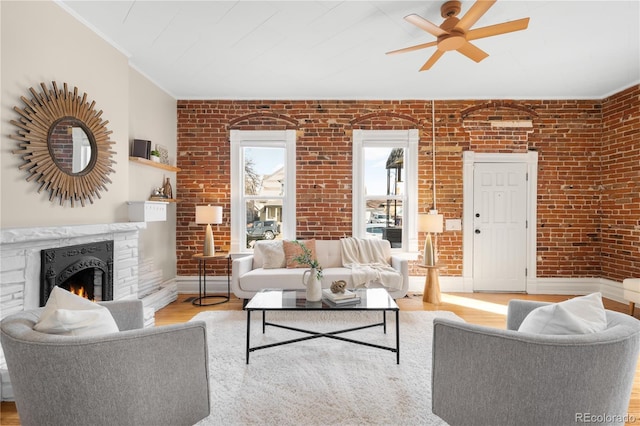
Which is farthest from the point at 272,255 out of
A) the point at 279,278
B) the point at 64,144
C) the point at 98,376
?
the point at 98,376

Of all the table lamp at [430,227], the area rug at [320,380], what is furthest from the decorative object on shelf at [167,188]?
the table lamp at [430,227]

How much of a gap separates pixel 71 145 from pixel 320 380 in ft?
9.31

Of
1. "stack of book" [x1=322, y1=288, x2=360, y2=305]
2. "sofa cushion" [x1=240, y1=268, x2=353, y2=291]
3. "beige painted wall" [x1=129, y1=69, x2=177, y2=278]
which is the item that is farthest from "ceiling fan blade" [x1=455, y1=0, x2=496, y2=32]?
"beige painted wall" [x1=129, y1=69, x2=177, y2=278]

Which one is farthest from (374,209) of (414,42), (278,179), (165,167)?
(165,167)

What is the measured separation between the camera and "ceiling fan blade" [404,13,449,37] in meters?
2.44

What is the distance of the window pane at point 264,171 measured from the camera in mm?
5133

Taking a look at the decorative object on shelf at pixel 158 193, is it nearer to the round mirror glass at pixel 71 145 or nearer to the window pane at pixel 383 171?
the round mirror glass at pixel 71 145

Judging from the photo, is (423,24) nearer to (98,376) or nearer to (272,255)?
(98,376)

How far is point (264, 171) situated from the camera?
514 centimetres

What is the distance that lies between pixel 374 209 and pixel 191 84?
10.4 feet

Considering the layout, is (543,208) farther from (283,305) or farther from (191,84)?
(191,84)

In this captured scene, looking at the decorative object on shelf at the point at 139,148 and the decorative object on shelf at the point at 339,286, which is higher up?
the decorative object on shelf at the point at 139,148

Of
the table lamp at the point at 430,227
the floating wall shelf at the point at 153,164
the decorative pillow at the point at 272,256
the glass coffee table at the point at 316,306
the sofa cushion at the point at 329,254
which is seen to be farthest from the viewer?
the sofa cushion at the point at 329,254

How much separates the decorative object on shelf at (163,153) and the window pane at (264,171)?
1.10 metres
